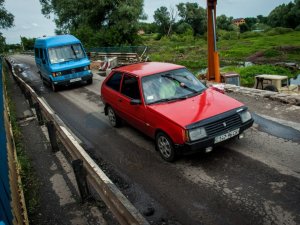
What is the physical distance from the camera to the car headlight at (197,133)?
18.1 feet

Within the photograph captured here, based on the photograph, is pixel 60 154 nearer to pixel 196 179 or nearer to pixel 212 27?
pixel 196 179

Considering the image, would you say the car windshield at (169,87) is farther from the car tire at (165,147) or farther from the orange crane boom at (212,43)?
the orange crane boom at (212,43)

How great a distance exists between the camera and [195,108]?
6062mm

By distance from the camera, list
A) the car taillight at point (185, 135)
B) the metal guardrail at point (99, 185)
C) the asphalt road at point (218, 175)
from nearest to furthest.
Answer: the metal guardrail at point (99, 185) → the asphalt road at point (218, 175) → the car taillight at point (185, 135)

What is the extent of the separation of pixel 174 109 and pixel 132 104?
3.64 feet

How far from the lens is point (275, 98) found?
944 centimetres

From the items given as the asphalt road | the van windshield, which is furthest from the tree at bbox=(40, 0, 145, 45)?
the asphalt road

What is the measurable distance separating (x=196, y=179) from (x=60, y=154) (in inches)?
139

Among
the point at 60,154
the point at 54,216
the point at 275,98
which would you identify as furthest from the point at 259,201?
the point at 275,98

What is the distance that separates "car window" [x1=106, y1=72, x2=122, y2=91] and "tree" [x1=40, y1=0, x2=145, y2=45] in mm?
24864

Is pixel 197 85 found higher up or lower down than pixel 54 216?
higher up

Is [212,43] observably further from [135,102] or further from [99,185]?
[99,185]

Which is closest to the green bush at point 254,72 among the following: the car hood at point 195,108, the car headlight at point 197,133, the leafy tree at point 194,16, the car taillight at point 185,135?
the car hood at point 195,108

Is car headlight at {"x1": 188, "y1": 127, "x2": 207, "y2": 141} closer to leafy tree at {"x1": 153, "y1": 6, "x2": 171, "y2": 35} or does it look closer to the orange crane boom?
the orange crane boom
